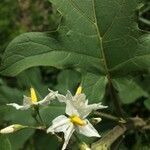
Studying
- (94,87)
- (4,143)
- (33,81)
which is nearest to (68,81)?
(33,81)

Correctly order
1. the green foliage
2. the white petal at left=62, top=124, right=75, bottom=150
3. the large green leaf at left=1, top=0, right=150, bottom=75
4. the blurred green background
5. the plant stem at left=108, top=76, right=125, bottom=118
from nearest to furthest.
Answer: the white petal at left=62, top=124, right=75, bottom=150, the green foliage, the large green leaf at left=1, top=0, right=150, bottom=75, the plant stem at left=108, top=76, right=125, bottom=118, the blurred green background

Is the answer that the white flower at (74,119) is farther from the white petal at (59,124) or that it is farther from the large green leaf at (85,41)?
the large green leaf at (85,41)

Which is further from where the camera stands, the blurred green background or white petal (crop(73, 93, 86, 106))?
the blurred green background

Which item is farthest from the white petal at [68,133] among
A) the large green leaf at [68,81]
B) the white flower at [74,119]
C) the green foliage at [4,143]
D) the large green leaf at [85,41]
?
the large green leaf at [68,81]

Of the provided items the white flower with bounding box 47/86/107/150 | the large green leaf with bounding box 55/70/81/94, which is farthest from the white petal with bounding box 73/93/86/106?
the large green leaf with bounding box 55/70/81/94

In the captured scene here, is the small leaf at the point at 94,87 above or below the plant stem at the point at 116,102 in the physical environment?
above

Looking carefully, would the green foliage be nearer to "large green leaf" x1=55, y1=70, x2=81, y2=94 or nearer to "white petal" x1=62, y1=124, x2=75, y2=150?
"white petal" x1=62, y1=124, x2=75, y2=150

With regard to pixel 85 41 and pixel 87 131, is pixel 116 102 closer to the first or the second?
pixel 85 41

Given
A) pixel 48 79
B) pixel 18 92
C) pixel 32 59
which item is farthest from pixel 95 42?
pixel 48 79
